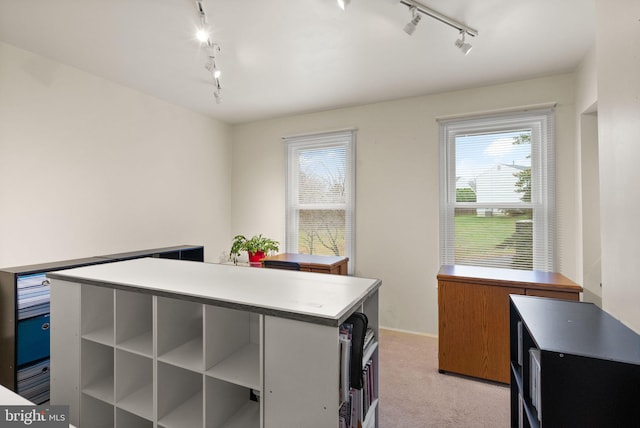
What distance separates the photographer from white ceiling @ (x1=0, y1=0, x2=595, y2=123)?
1968 mm

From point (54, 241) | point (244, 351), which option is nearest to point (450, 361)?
point (244, 351)

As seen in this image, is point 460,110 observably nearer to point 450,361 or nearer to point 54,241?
point 450,361

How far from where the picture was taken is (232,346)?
4.89 feet

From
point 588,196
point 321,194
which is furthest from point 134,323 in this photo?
point 588,196

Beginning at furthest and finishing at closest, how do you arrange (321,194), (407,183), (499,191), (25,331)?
(321,194) < (407,183) < (499,191) < (25,331)

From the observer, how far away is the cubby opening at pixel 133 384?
1.51 meters

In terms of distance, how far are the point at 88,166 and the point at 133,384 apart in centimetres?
229

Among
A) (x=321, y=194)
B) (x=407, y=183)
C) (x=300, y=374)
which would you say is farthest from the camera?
(x=321, y=194)

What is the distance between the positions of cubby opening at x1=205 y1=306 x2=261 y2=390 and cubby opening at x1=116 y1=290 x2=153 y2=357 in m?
0.37

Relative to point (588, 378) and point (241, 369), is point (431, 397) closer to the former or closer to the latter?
point (588, 378)

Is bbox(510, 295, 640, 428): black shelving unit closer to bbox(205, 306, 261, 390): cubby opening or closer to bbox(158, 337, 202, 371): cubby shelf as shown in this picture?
bbox(205, 306, 261, 390): cubby opening

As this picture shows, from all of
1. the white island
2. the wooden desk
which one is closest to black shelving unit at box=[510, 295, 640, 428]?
the white island

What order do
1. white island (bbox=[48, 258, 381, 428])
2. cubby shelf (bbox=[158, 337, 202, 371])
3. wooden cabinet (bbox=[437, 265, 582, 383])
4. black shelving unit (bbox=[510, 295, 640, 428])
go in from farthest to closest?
wooden cabinet (bbox=[437, 265, 582, 383]) < cubby shelf (bbox=[158, 337, 202, 371]) < white island (bbox=[48, 258, 381, 428]) < black shelving unit (bbox=[510, 295, 640, 428])

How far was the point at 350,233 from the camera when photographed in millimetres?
3852
